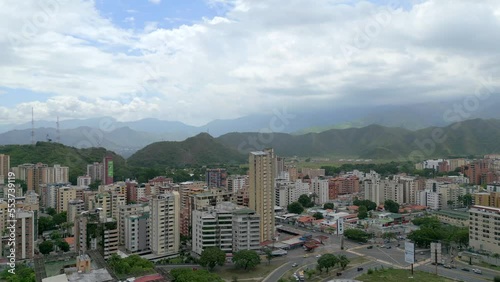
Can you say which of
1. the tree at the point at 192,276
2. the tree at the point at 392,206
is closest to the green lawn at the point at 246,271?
the tree at the point at 192,276

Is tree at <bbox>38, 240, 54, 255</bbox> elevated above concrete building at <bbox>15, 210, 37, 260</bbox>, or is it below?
below

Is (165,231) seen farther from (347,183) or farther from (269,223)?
(347,183)

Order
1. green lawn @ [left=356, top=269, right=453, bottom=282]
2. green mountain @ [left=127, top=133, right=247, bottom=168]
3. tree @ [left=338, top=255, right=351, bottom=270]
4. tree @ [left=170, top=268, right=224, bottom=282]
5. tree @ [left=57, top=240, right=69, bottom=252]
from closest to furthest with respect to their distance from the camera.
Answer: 1. tree @ [left=170, top=268, right=224, bottom=282]
2. green lawn @ [left=356, top=269, right=453, bottom=282]
3. tree @ [left=338, top=255, right=351, bottom=270]
4. tree @ [left=57, top=240, right=69, bottom=252]
5. green mountain @ [left=127, top=133, right=247, bottom=168]

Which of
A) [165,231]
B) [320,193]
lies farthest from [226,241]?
[320,193]

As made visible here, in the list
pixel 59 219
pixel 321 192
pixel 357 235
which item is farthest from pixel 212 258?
pixel 321 192

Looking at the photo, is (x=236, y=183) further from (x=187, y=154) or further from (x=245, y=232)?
(x=187, y=154)

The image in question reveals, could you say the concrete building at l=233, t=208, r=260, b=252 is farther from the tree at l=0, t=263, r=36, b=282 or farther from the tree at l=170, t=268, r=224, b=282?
the tree at l=0, t=263, r=36, b=282

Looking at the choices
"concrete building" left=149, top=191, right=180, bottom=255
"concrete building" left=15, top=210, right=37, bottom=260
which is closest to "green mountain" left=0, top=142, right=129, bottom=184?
"concrete building" left=15, top=210, right=37, bottom=260
